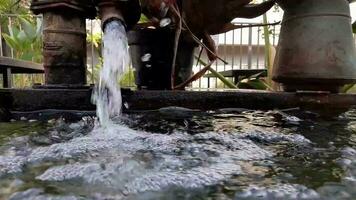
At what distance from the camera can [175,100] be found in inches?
79.2

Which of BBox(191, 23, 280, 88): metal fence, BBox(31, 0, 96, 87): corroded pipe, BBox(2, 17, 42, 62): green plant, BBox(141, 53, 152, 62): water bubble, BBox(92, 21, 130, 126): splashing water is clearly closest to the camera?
BBox(92, 21, 130, 126): splashing water

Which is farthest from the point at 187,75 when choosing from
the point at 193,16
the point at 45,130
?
the point at 45,130

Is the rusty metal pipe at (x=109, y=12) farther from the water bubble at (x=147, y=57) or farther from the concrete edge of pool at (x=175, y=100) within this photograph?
the water bubble at (x=147, y=57)

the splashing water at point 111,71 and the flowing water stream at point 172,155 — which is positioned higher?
the splashing water at point 111,71

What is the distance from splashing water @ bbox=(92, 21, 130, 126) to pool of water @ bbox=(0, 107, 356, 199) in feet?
0.36

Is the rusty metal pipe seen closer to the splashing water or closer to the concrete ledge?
the splashing water

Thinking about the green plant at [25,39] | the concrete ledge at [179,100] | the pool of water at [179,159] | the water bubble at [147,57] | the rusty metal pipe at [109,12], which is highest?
the green plant at [25,39]

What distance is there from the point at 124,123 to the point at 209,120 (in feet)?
1.22

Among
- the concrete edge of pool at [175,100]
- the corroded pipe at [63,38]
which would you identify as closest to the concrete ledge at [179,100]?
Result: the concrete edge of pool at [175,100]

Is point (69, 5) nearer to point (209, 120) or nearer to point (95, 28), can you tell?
point (209, 120)

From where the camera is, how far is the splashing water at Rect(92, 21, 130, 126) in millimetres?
1891

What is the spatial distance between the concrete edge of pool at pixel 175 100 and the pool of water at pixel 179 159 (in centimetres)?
17

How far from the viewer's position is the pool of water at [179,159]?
0.84 meters

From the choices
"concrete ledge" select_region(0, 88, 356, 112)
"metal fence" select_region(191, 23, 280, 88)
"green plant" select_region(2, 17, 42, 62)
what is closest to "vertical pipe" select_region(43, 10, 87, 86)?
"concrete ledge" select_region(0, 88, 356, 112)
